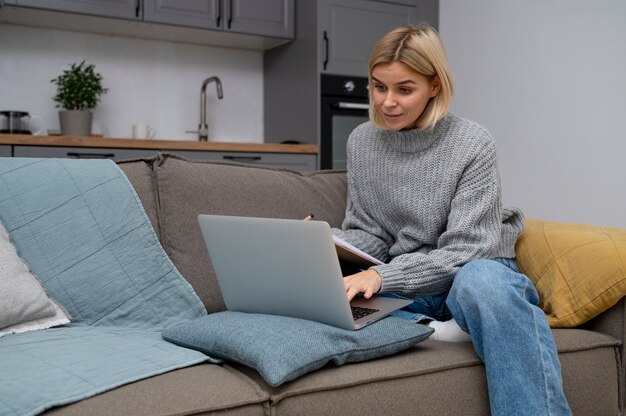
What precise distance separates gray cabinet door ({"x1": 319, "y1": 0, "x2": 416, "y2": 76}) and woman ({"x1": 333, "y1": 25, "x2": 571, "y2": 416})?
2.17m

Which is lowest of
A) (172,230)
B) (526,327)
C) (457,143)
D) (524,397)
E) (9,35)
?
(524,397)

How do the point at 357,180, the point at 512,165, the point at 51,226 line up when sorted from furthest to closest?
the point at 512,165, the point at 357,180, the point at 51,226

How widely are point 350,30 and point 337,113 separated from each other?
0.50 m

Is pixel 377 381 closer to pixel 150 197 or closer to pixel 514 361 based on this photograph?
pixel 514 361

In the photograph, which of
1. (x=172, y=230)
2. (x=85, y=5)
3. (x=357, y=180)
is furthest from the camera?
(x=85, y=5)

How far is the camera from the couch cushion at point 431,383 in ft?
4.23

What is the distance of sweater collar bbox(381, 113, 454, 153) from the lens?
1.87 metres

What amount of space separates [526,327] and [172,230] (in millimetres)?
880

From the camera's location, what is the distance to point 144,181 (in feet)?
6.15

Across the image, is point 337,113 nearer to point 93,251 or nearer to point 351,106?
point 351,106

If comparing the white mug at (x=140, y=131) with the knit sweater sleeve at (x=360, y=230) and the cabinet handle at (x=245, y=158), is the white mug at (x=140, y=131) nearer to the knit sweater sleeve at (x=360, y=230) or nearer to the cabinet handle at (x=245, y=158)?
the cabinet handle at (x=245, y=158)

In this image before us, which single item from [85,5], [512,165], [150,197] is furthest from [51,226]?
[512,165]

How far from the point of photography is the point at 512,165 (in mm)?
3932

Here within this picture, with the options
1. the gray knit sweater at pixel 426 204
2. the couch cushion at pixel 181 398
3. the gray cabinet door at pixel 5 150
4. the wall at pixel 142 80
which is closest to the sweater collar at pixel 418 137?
the gray knit sweater at pixel 426 204
